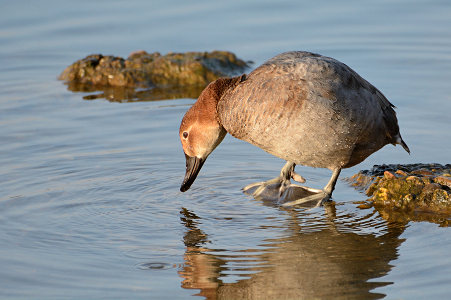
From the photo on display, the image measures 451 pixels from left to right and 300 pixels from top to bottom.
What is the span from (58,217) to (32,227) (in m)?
0.33

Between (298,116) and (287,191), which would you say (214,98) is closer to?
(298,116)

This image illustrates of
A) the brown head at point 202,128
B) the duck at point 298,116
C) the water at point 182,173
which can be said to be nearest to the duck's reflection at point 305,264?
the water at point 182,173

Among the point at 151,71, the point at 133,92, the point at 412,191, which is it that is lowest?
the point at 412,191

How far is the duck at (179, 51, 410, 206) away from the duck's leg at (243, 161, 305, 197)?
0.09 ft

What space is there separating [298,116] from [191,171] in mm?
1428

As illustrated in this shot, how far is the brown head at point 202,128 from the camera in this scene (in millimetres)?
7617

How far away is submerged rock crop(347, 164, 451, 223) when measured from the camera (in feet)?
23.8

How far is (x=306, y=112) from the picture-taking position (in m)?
7.07

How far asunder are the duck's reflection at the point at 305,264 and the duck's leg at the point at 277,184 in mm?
746

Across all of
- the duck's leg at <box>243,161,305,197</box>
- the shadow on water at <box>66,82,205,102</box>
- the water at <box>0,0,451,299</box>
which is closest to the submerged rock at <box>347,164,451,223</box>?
the water at <box>0,0,451,299</box>

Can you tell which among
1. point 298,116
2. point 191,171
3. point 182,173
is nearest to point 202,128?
point 191,171

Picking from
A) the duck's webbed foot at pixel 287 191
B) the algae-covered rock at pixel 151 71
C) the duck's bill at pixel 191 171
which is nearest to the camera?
the duck's webbed foot at pixel 287 191

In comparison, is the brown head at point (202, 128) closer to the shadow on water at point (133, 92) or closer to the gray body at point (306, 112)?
the gray body at point (306, 112)

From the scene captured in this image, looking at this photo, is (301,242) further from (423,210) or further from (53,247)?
(53,247)
